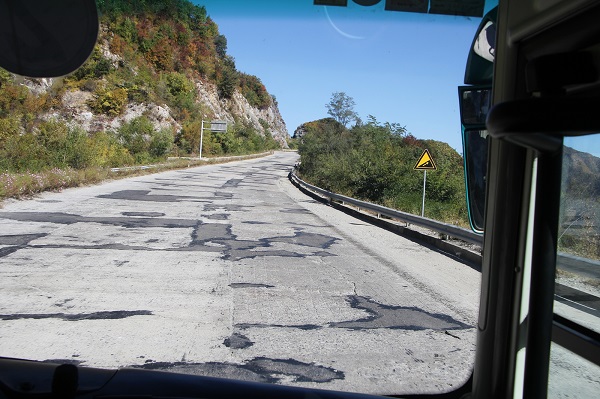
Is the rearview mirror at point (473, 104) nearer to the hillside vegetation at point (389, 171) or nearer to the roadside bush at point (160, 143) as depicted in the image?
the hillside vegetation at point (389, 171)

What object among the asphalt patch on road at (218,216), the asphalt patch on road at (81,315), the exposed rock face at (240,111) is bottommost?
the asphalt patch on road at (81,315)

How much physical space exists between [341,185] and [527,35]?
23812 mm

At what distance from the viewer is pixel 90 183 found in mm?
21578

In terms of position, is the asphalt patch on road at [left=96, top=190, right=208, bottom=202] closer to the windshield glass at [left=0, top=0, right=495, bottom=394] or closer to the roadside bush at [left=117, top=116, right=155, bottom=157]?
the windshield glass at [left=0, top=0, right=495, bottom=394]

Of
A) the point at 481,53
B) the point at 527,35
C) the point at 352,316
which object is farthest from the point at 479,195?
the point at 352,316

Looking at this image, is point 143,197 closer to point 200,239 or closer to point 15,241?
point 200,239

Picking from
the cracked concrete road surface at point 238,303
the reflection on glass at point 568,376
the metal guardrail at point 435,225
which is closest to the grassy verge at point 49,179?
the cracked concrete road surface at point 238,303

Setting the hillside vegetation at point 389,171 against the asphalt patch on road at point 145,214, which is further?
the hillside vegetation at point 389,171

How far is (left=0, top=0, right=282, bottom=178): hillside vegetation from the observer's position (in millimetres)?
3852

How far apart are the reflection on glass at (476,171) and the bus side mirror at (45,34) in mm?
1484

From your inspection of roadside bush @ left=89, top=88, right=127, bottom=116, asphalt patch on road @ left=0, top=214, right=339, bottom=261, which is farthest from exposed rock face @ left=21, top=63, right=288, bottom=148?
asphalt patch on road @ left=0, top=214, right=339, bottom=261

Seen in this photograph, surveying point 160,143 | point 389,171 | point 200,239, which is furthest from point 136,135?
point 200,239

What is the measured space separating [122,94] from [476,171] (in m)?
12.1

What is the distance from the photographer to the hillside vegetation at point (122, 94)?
3.85 m
